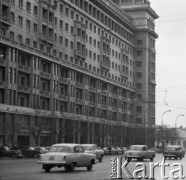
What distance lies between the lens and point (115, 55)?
385 feet

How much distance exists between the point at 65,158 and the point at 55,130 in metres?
51.0

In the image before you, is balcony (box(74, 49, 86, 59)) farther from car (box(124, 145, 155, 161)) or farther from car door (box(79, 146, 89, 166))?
car door (box(79, 146, 89, 166))

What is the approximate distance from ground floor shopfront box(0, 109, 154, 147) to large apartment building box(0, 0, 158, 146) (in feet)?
0.43

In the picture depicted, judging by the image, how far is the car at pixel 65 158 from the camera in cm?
2566

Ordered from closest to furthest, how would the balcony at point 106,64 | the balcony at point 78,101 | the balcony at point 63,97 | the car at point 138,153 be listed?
the car at point 138,153 → the balcony at point 63,97 → the balcony at point 78,101 → the balcony at point 106,64

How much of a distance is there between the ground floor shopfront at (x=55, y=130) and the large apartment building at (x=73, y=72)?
5.2 inches

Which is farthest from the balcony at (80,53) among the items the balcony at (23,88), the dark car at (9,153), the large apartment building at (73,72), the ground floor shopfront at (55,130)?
the dark car at (9,153)

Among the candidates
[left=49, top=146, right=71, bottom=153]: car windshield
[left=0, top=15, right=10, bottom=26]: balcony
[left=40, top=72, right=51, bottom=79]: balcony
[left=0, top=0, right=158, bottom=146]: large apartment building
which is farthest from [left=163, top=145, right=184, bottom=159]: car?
[left=40, top=72, right=51, bottom=79]: balcony

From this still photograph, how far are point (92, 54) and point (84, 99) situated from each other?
421 inches

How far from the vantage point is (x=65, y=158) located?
25.8 m

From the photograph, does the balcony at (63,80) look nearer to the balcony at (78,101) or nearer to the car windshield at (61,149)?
the balcony at (78,101)

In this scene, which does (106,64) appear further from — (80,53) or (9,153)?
(9,153)

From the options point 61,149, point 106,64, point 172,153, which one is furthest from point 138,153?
point 106,64

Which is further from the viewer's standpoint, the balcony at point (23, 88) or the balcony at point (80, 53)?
the balcony at point (80, 53)
